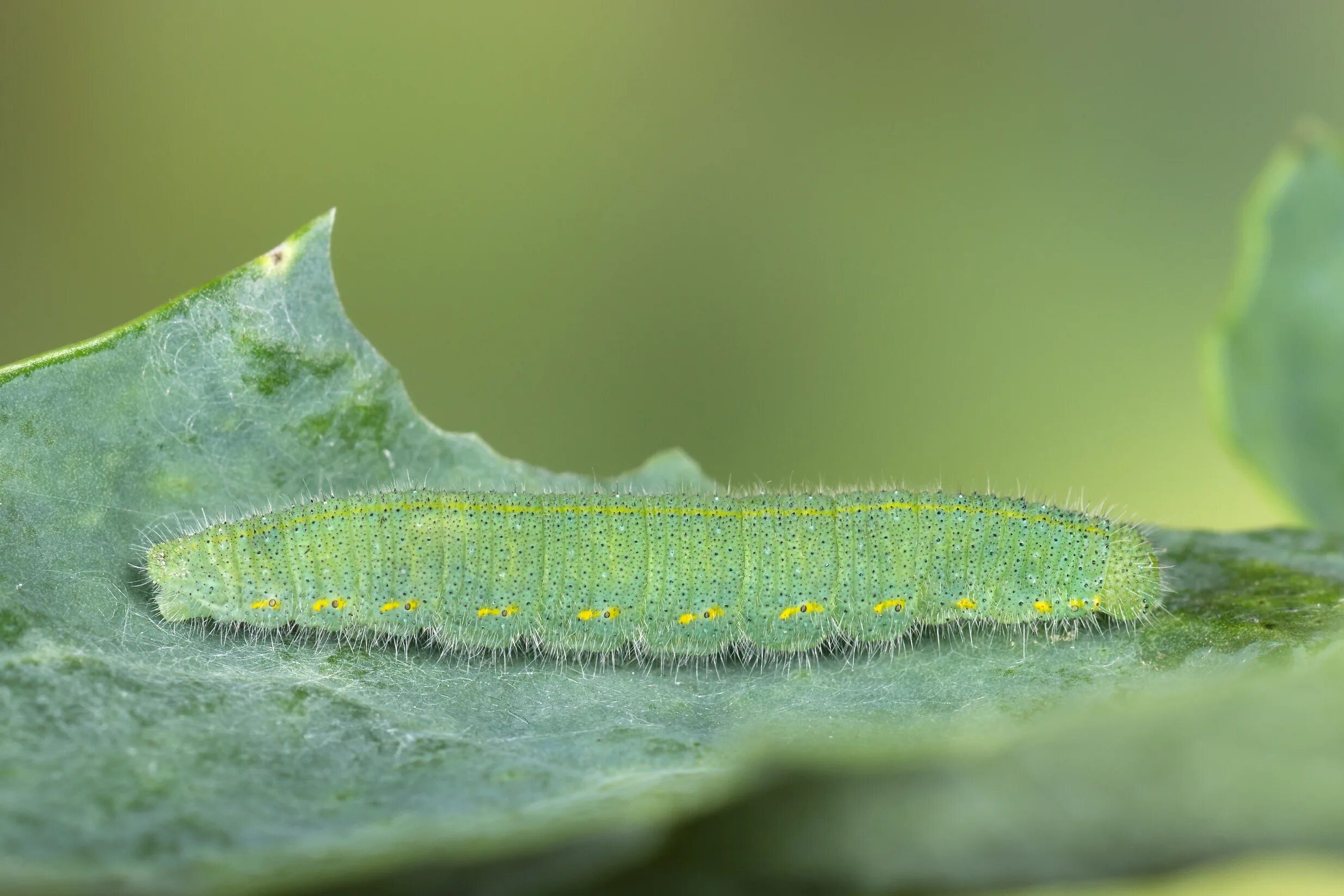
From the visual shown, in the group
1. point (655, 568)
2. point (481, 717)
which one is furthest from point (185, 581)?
point (655, 568)

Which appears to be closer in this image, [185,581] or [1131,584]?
[185,581]

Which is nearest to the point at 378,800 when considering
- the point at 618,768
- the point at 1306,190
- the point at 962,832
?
the point at 618,768

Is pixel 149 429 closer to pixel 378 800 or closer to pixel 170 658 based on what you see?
pixel 170 658

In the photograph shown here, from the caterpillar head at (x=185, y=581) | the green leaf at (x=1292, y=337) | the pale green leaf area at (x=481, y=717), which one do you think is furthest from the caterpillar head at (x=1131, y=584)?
A: the caterpillar head at (x=185, y=581)

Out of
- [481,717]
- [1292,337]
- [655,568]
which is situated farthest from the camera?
[655,568]

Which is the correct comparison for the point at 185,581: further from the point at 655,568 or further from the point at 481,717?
the point at 655,568
